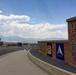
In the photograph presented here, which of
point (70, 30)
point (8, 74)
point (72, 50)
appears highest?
point (70, 30)

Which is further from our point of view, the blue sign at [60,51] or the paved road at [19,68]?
the blue sign at [60,51]

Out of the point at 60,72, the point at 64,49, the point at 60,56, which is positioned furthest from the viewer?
the point at 60,56

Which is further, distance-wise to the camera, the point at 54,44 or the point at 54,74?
the point at 54,44

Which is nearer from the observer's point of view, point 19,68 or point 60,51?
point 19,68

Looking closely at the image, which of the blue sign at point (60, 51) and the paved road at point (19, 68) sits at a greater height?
the blue sign at point (60, 51)

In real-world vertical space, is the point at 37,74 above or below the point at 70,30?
below

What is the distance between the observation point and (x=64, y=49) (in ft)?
65.6

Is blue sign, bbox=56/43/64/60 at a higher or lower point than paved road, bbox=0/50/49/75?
higher

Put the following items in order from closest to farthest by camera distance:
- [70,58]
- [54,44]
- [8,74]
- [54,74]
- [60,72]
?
[60,72] → [54,74] → [8,74] → [70,58] → [54,44]

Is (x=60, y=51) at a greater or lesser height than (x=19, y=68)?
greater

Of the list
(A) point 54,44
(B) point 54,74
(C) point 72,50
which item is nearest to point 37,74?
(B) point 54,74

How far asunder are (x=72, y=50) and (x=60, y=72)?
5026 mm

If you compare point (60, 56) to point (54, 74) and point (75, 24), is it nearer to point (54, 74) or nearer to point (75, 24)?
point (75, 24)

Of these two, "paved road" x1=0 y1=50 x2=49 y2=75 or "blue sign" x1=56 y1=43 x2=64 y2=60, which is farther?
"blue sign" x1=56 y1=43 x2=64 y2=60
